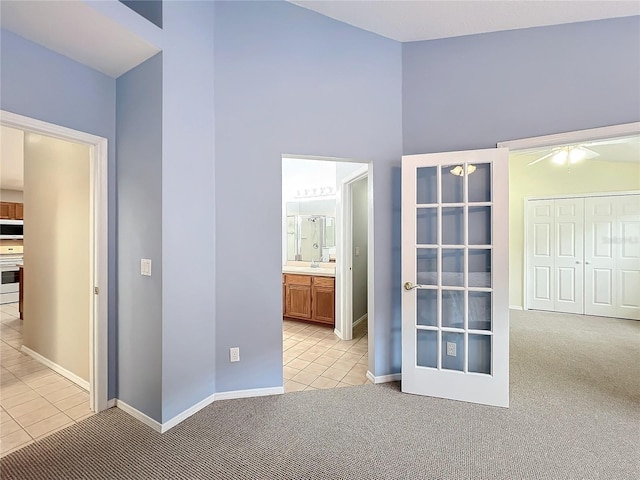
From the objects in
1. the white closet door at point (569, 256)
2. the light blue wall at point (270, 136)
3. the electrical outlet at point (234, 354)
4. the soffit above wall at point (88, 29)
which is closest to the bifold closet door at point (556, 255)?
the white closet door at point (569, 256)

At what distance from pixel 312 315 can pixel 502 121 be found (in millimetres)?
3287

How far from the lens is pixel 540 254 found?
5383 millimetres

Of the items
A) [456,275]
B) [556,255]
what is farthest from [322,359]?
[556,255]

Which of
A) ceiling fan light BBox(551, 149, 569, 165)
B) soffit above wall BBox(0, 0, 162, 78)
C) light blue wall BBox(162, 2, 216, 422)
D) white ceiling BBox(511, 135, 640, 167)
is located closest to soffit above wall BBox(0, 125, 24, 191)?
soffit above wall BBox(0, 0, 162, 78)

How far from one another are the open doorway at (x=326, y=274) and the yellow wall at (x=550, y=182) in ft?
10.0

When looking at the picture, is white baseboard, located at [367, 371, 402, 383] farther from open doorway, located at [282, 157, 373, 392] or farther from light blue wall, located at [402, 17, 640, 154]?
light blue wall, located at [402, 17, 640, 154]

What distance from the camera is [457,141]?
2.60 m

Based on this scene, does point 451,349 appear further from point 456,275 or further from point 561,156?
point 561,156

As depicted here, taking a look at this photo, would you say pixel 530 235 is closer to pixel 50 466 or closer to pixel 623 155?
pixel 623 155

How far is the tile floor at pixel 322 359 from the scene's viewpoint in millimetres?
2756

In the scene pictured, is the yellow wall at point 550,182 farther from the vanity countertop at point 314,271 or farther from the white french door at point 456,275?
the white french door at point 456,275

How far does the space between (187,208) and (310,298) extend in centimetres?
266

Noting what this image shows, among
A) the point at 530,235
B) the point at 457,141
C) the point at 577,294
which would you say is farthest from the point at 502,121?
the point at 577,294

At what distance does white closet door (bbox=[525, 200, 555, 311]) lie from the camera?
5305 mm
